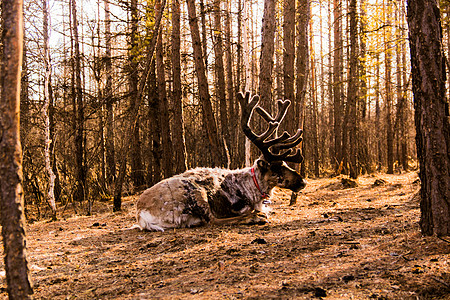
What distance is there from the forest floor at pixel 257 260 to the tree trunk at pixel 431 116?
1.26 feet

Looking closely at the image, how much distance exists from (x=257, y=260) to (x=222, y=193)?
2325 mm

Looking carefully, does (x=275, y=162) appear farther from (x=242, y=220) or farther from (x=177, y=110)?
(x=177, y=110)

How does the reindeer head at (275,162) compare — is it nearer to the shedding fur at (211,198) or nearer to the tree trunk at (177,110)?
the shedding fur at (211,198)

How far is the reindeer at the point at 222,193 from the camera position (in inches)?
238

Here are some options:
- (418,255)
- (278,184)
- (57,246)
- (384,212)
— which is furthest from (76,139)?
(418,255)

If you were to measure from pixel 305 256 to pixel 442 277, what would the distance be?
1.42m

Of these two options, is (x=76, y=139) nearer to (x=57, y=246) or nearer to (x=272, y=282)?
(x=57, y=246)

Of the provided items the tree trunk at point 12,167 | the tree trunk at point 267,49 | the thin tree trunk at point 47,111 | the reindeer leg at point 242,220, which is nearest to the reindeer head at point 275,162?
the reindeer leg at point 242,220

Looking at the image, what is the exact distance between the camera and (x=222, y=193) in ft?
20.5

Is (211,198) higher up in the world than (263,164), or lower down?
lower down

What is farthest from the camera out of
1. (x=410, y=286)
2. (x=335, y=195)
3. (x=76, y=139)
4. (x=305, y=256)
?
(x=76, y=139)

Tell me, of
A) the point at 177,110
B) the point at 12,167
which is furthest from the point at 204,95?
the point at 12,167

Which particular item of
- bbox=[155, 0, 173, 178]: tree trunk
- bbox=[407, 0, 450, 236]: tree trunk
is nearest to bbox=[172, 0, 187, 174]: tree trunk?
bbox=[155, 0, 173, 178]: tree trunk

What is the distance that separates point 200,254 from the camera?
4.53 metres
